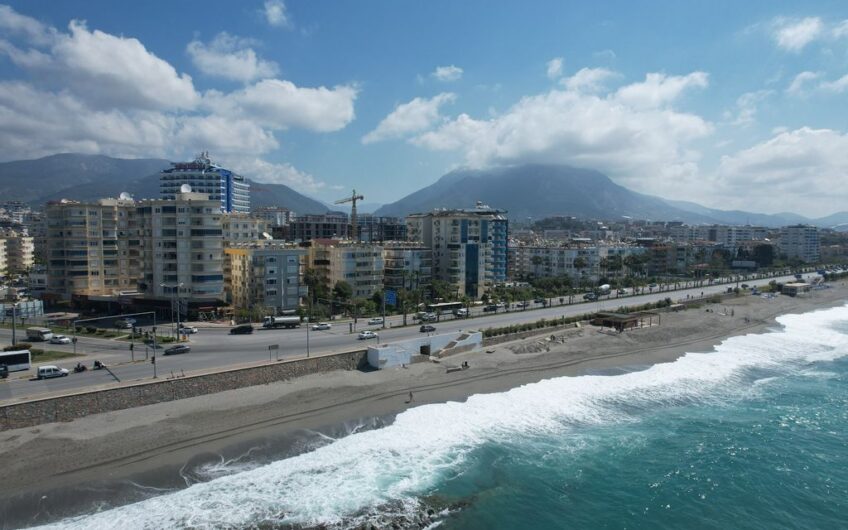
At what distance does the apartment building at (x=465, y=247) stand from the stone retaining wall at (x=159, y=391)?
47.4 m

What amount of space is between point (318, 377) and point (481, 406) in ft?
43.2

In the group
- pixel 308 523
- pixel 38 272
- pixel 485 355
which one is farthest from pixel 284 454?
pixel 38 272

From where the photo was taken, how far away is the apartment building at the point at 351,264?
76.6 meters

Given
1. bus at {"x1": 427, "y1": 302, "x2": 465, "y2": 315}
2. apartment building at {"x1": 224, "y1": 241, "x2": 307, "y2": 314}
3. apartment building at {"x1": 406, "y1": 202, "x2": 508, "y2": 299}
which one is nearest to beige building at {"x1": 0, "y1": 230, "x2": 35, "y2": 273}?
apartment building at {"x1": 224, "y1": 241, "x2": 307, "y2": 314}

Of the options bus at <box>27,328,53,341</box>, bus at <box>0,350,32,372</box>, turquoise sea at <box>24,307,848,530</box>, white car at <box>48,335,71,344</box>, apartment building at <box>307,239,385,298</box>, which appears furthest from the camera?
apartment building at <box>307,239,385,298</box>

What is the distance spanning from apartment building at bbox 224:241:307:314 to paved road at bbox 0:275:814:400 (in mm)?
10734

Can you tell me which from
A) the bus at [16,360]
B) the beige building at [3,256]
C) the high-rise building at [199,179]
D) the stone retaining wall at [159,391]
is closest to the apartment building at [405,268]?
the stone retaining wall at [159,391]

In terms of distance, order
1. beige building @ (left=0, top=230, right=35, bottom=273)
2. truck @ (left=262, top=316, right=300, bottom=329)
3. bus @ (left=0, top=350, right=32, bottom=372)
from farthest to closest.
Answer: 1. beige building @ (left=0, top=230, right=35, bottom=273)
2. truck @ (left=262, top=316, right=300, bottom=329)
3. bus @ (left=0, top=350, right=32, bottom=372)

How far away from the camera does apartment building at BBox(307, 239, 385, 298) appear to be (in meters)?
76.6

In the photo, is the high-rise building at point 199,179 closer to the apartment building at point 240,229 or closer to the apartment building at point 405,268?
the apartment building at point 240,229

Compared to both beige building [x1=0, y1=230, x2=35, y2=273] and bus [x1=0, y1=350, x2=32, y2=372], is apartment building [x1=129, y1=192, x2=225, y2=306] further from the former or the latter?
beige building [x1=0, y1=230, x2=35, y2=273]

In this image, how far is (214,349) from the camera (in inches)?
1829

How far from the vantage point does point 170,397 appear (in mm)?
34875

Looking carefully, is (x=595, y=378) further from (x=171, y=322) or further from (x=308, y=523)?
(x=171, y=322)
